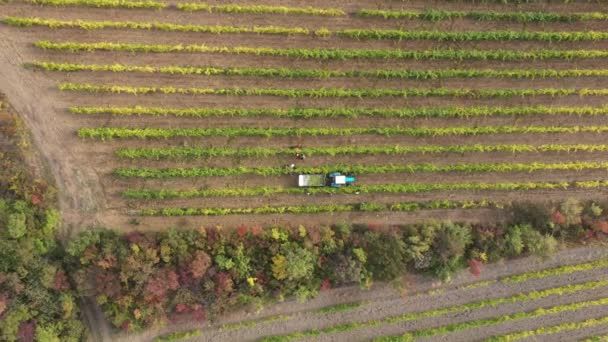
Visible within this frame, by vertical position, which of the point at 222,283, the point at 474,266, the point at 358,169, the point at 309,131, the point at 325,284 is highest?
the point at 309,131

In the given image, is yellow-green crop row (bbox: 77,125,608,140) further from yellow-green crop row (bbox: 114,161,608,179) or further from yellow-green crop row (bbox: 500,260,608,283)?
yellow-green crop row (bbox: 500,260,608,283)

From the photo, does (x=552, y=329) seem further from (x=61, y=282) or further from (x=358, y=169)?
(x=61, y=282)

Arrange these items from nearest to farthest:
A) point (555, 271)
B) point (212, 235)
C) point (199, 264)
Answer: point (199, 264) → point (212, 235) → point (555, 271)

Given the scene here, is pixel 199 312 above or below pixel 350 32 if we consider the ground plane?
below

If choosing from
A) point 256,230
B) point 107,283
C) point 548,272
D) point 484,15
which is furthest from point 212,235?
point 484,15

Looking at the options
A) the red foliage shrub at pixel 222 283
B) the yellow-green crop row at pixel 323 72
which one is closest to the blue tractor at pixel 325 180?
the yellow-green crop row at pixel 323 72

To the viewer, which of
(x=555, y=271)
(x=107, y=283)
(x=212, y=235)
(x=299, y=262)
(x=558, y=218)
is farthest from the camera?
(x=555, y=271)
